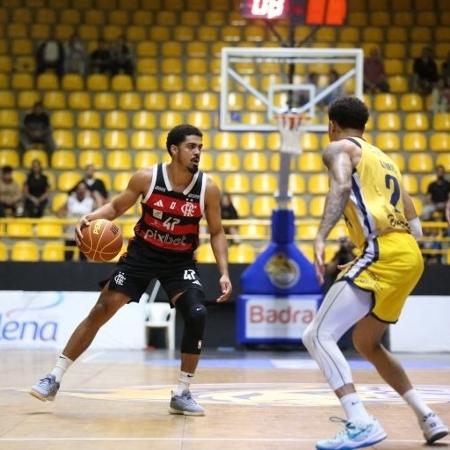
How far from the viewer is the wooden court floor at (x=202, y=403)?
584cm

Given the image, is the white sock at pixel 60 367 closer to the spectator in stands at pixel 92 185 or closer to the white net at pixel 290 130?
the white net at pixel 290 130

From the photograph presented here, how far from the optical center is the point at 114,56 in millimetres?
21312

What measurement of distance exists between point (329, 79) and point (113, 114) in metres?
5.38

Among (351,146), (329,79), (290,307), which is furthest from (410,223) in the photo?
(329,79)

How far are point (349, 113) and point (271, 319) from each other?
9239mm

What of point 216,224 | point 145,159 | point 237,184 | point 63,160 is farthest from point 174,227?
point 63,160

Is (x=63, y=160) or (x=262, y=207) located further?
(x=63, y=160)

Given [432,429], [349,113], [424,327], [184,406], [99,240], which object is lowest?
[424,327]

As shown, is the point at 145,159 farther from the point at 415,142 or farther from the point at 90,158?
the point at 415,142

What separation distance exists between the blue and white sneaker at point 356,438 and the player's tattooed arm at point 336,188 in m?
1.00

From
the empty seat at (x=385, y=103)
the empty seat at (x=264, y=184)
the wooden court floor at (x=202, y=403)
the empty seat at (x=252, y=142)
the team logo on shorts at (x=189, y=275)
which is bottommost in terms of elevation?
the wooden court floor at (x=202, y=403)

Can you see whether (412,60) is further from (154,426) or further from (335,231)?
(154,426)

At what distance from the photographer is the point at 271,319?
15.0m

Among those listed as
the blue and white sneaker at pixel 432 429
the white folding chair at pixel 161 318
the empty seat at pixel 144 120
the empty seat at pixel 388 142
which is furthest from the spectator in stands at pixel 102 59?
the blue and white sneaker at pixel 432 429
